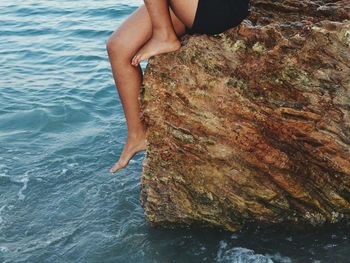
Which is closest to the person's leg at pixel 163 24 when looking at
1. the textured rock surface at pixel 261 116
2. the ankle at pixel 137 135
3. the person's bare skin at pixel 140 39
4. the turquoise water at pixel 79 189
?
the person's bare skin at pixel 140 39

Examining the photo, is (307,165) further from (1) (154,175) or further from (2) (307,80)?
(1) (154,175)

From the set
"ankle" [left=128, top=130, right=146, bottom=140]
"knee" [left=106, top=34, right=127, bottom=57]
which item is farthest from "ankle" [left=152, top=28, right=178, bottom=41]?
"ankle" [left=128, top=130, right=146, bottom=140]

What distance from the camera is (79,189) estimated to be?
5066mm

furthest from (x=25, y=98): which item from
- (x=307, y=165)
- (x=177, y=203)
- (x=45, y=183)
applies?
(x=307, y=165)

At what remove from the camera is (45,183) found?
205 inches

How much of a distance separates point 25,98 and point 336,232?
5.73 metres

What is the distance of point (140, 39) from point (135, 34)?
0.06 metres

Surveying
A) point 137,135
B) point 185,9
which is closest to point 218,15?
point 185,9

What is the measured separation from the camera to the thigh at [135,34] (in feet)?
11.8

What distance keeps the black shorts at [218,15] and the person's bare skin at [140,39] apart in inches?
2.5

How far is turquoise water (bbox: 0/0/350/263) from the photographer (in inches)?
153

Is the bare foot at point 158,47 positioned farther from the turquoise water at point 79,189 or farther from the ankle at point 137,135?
the turquoise water at point 79,189

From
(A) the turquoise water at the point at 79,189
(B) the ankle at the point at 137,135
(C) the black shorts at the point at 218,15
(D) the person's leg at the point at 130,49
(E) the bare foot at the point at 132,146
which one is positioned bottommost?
(A) the turquoise water at the point at 79,189

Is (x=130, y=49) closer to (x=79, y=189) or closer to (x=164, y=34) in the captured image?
(x=164, y=34)
